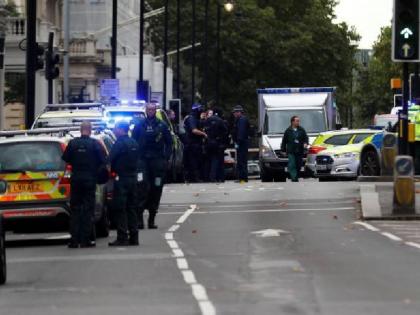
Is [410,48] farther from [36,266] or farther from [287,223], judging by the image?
[36,266]

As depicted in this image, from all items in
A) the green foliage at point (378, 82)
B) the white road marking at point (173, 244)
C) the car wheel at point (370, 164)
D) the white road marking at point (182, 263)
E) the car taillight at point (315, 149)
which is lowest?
the white road marking at point (173, 244)

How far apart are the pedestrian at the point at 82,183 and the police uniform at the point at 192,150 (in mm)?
18372

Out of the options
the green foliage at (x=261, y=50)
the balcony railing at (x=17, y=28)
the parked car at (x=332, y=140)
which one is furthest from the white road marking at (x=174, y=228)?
the green foliage at (x=261, y=50)

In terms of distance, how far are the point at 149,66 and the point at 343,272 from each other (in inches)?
2615

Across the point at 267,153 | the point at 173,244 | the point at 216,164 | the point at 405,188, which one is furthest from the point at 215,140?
the point at 173,244

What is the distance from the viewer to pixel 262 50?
3984 inches

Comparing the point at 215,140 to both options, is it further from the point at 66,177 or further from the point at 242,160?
the point at 66,177

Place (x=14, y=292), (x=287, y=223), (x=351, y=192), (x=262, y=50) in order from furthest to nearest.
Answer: (x=262, y=50) → (x=351, y=192) → (x=287, y=223) → (x=14, y=292)

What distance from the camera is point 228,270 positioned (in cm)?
1772

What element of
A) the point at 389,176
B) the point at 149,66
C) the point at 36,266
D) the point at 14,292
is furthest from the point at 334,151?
the point at 149,66

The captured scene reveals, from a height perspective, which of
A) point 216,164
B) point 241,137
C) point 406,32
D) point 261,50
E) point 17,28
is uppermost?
point 261,50

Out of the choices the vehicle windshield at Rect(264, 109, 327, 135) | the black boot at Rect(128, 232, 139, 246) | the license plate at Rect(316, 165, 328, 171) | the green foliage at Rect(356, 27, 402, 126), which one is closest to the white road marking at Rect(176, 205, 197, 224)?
the black boot at Rect(128, 232, 139, 246)

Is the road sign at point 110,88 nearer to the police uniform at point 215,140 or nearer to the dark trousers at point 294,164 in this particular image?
the police uniform at point 215,140

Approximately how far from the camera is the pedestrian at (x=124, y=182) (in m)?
22.5
